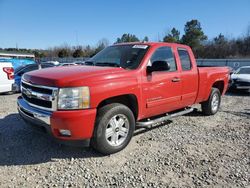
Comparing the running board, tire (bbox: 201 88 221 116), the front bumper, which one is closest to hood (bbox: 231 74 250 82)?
tire (bbox: 201 88 221 116)

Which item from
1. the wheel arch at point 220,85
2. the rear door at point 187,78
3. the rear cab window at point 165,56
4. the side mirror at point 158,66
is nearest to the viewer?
the side mirror at point 158,66

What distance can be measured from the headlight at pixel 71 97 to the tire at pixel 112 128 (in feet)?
1.43

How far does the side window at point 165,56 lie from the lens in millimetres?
4814

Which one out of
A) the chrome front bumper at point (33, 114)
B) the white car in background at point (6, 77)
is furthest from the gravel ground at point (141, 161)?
the white car in background at point (6, 77)

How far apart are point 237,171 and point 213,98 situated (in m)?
3.51

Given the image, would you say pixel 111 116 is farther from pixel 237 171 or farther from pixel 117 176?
pixel 237 171

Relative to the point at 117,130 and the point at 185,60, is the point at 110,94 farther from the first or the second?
the point at 185,60

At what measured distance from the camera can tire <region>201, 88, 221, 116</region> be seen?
672 cm

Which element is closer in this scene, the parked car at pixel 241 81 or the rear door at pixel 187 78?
the rear door at pixel 187 78

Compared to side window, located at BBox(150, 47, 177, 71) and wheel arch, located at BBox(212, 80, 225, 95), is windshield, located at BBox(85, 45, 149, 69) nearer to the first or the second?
side window, located at BBox(150, 47, 177, 71)

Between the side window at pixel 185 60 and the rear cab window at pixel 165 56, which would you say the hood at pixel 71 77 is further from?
the side window at pixel 185 60

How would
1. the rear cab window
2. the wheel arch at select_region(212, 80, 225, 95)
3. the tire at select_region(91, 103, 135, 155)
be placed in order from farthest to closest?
1. the wheel arch at select_region(212, 80, 225, 95)
2. the rear cab window
3. the tire at select_region(91, 103, 135, 155)

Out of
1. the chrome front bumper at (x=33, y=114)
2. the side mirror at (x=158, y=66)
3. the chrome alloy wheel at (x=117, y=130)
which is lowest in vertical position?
the chrome alloy wheel at (x=117, y=130)

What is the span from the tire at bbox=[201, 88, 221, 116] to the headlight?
427 cm
